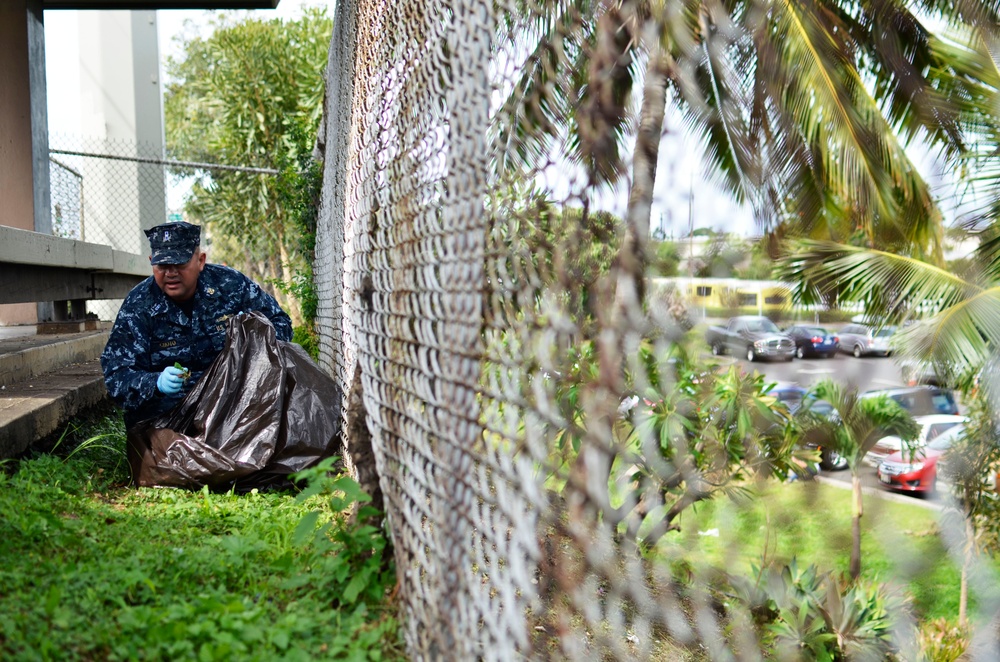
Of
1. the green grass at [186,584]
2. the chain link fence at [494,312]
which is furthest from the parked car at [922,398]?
the green grass at [186,584]

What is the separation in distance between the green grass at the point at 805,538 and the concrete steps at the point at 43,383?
3119mm

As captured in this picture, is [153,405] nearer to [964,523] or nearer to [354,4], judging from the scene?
[354,4]

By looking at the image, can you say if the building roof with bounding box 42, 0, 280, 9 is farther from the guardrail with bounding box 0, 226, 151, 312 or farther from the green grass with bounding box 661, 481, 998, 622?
the green grass with bounding box 661, 481, 998, 622

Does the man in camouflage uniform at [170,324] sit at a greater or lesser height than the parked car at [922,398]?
greater

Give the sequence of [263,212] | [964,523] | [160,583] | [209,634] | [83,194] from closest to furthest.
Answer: [209,634] → [160,583] → [964,523] → [83,194] → [263,212]

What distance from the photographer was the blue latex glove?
385cm

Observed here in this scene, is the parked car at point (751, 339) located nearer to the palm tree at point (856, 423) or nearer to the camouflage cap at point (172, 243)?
the palm tree at point (856, 423)

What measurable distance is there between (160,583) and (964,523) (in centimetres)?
859

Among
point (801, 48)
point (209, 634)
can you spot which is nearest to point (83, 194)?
point (801, 48)

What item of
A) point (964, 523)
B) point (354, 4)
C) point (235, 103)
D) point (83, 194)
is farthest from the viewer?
point (235, 103)

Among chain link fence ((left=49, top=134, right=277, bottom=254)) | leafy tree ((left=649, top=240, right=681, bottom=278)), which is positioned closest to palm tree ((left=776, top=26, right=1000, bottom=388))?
leafy tree ((left=649, top=240, right=681, bottom=278))

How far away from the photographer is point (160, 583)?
2.17 metres

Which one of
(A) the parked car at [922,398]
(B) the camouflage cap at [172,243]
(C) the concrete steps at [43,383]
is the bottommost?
(A) the parked car at [922,398]

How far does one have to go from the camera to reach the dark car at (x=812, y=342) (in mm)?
2963
